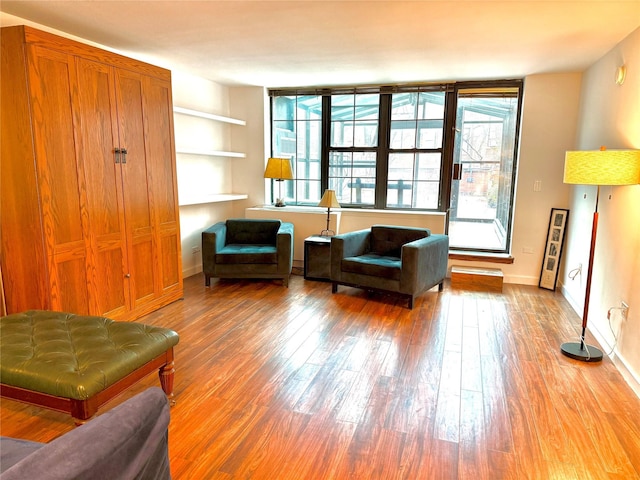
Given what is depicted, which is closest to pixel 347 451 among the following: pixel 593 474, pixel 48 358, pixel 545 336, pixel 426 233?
pixel 593 474

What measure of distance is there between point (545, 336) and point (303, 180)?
11.6 ft

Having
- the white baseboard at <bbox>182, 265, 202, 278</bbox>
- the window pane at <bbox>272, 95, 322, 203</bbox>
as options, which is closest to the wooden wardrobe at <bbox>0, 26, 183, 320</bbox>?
the white baseboard at <bbox>182, 265, 202, 278</bbox>

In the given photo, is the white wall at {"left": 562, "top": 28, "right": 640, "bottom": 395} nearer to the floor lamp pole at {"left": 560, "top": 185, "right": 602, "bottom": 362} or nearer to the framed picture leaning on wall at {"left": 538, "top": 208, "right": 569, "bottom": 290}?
the floor lamp pole at {"left": 560, "top": 185, "right": 602, "bottom": 362}

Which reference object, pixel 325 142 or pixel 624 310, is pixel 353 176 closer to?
pixel 325 142

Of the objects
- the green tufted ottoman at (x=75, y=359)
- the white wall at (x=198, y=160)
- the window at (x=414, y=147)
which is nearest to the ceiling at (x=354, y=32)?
the white wall at (x=198, y=160)

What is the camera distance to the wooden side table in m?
4.78

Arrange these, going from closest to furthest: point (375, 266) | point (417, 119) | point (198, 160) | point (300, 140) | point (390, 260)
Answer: point (375, 266) < point (390, 260) < point (198, 160) < point (417, 119) < point (300, 140)

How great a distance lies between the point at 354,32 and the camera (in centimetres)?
318

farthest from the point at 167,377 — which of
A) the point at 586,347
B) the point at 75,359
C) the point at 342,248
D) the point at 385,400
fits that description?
the point at 586,347

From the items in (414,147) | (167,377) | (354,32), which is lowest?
(167,377)

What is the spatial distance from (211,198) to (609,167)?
12.8 ft

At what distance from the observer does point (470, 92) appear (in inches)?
194

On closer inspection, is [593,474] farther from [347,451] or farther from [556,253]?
[556,253]

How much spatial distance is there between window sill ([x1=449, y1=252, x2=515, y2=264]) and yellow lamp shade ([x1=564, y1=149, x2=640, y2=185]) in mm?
2326
